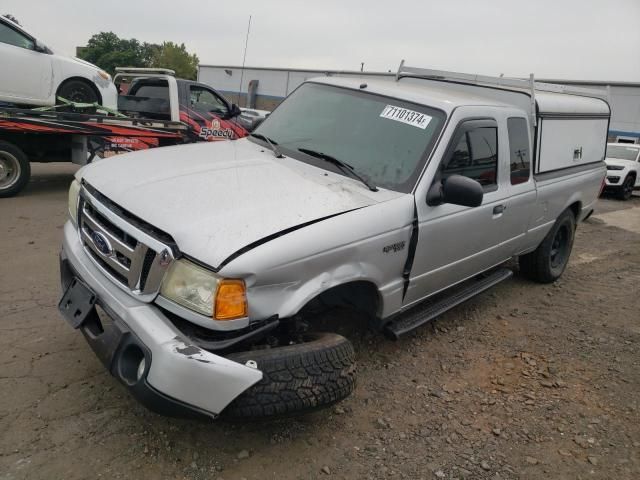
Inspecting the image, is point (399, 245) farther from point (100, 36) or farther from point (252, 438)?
point (100, 36)

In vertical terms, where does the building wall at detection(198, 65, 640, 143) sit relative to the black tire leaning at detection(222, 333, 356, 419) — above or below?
above

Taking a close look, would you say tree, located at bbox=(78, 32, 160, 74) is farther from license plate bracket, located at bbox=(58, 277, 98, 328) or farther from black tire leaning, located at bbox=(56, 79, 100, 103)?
license plate bracket, located at bbox=(58, 277, 98, 328)

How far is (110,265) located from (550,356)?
3.32 meters

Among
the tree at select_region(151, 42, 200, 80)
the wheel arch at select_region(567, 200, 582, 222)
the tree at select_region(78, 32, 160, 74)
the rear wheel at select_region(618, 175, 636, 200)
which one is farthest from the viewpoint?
the tree at select_region(78, 32, 160, 74)

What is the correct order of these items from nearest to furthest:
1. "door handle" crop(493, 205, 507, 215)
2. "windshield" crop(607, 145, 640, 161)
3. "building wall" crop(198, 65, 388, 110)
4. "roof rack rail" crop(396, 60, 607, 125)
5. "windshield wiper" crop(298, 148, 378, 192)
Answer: "windshield wiper" crop(298, 148, 378, 192) → "door handle" crop(493, 205, 507, 215) → "roof rack rail" crop(396, 60, 607, 125) → "windshield" crop(607, 145, 640, 161) → "building wall" crop(198, 65, 388, 110)

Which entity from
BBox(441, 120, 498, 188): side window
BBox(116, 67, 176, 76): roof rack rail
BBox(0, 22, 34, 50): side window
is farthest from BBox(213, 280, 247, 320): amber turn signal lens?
BBox(116, 67, 176, 76): roof rack rail

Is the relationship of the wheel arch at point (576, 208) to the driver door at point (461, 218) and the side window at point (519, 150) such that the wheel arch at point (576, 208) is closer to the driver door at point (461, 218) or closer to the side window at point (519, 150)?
the side window at point (519, 150)

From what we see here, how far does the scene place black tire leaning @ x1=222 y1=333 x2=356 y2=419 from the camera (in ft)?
7.44

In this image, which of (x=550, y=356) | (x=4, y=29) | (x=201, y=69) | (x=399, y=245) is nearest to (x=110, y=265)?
(x=399, y=245)

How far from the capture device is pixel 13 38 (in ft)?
23.9

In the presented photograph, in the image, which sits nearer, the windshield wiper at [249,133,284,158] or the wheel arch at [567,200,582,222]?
the windshield wiper at [249,133,284,158]

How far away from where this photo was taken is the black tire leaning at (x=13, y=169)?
6989 mm

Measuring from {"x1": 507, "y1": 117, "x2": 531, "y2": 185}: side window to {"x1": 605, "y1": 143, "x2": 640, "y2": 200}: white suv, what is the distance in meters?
11.7

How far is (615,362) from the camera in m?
4.00
